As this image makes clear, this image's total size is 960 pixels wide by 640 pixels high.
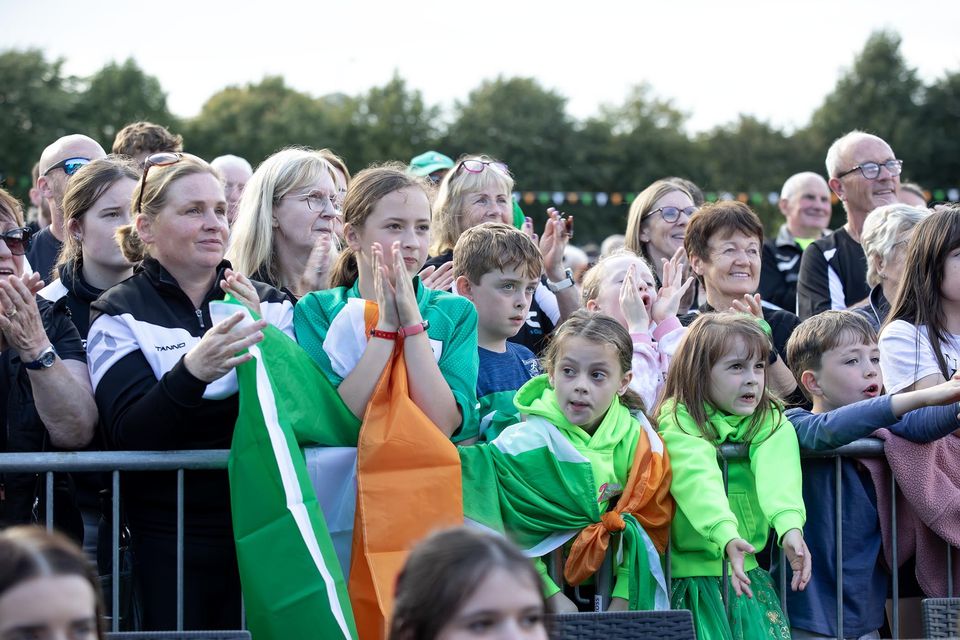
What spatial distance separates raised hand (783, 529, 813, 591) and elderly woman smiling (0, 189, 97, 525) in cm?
244

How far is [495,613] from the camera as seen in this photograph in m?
2.43

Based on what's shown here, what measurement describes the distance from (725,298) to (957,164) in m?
47.5

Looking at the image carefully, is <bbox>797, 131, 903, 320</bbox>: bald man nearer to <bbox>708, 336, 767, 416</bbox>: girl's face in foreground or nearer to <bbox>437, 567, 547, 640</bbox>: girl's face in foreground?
<bbox>708, 336, 767, 416</bbox>: girl's face in foreground

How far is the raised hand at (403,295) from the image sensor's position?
13.4 feet

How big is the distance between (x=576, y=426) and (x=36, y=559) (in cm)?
233

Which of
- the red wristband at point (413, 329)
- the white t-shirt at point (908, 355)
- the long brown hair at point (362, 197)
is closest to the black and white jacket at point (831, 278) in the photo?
the white t-shirt at point (908, 355)

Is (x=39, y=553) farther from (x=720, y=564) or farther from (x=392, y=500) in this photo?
(x=720, y=564)

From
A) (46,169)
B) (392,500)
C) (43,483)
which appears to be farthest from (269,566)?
(46,169)

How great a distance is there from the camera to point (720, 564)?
14.7ft

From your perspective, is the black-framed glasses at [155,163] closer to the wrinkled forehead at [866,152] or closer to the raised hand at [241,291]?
the raised hand at [241,291]

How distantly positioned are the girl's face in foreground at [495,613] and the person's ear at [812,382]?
2812 mm

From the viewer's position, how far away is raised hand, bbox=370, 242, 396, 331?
409 centimetres

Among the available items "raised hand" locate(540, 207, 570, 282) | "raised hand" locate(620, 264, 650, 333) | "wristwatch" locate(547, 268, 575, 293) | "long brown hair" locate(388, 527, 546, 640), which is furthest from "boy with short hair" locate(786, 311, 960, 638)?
"long brown hair" locate(388, 527, 546, 640)

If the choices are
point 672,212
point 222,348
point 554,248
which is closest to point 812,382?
point 554,248
